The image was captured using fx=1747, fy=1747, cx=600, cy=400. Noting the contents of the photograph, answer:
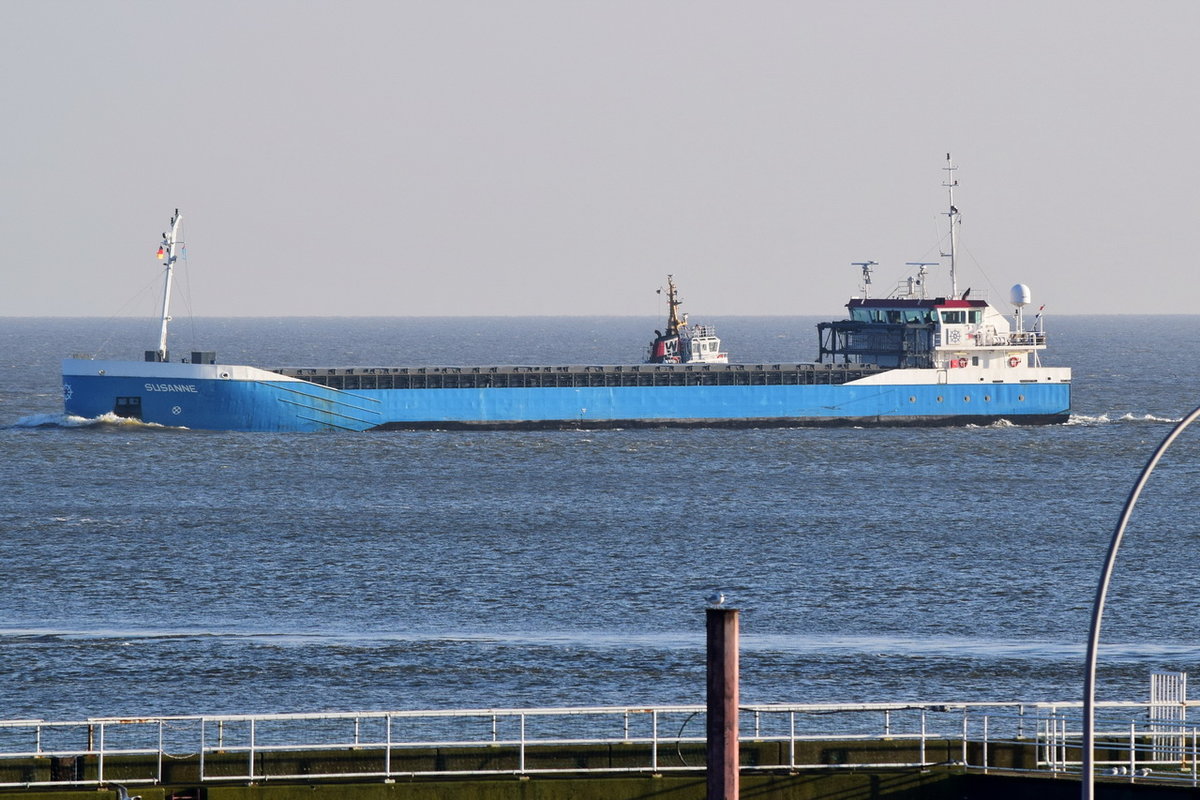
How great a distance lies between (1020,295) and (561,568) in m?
46.0

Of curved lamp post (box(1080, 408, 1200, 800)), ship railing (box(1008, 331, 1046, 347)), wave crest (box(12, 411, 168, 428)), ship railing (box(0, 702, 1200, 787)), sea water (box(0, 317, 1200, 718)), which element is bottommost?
sea water (box(0, 317, 1200, 718))

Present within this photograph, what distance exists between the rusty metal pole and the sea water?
12527 millimetres

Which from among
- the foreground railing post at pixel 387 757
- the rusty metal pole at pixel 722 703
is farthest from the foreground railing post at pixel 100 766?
the rusty metal pole at pixel 722 703

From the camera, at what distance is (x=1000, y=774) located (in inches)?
775

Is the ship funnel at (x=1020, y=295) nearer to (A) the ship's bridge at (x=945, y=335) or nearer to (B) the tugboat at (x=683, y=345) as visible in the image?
(A) the ship's bridge at (x=945, y=335)

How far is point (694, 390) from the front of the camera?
82188 millimetres

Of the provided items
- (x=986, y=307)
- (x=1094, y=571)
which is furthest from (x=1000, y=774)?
(x=986, y=307)

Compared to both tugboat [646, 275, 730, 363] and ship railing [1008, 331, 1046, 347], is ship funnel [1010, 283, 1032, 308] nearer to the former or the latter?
ship railing [1008, 331, 1046, 347]

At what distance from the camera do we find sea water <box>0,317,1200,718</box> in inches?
1230

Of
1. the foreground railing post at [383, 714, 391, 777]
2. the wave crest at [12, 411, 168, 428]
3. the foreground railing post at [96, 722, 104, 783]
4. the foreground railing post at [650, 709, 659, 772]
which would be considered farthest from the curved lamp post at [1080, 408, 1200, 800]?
the wave crest at [12, 411, 168, 428]

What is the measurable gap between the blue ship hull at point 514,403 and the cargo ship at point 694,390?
65 mm

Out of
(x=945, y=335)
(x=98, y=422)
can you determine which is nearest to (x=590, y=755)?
(x=98, y=422)

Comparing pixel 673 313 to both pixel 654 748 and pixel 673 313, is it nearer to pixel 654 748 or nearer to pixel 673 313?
pixel 673 313

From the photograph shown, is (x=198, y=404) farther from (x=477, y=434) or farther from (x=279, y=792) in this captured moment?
(x=279, y=792)
